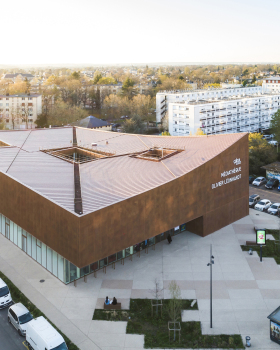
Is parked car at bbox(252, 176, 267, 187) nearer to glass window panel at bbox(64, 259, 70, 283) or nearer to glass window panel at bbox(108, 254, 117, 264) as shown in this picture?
glass window panel at bbox(108, 254, 117, 264)

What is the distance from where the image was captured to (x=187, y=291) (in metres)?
27.4

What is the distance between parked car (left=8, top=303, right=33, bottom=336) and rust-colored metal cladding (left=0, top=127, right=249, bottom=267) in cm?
426

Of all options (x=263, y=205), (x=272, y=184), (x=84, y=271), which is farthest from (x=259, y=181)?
(x=84, y=271)

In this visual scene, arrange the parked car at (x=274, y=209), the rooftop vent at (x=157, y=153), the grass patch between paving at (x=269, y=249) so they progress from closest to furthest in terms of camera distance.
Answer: the grass patch between paving at (x=269, y=249)
the rooftop vent at (x=157, y=153)
the parked car at (x=274, y=209)

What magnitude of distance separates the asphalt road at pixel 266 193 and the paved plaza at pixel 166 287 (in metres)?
16.9

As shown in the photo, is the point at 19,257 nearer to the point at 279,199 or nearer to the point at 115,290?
the point at 115,290

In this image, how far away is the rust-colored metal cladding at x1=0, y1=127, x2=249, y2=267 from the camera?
2702 cm

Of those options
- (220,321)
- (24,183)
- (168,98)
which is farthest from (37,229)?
(168,98)

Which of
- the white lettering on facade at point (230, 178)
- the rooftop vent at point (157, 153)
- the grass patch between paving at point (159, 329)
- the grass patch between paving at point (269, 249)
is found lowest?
the grass patch between paving at point (159, 329)

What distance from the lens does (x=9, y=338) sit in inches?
921

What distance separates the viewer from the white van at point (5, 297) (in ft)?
85.8

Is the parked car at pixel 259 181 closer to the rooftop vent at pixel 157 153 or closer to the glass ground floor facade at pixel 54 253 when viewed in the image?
the rooftop vent at pixel 157 153

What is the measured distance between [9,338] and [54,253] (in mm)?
7322

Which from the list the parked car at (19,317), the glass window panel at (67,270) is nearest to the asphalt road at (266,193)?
the glass window panel at (67,270)
